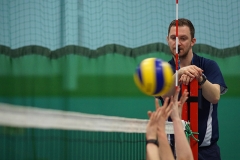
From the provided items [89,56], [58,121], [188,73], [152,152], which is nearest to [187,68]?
[188,73]

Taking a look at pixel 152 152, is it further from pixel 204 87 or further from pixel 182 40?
pixel 182 40

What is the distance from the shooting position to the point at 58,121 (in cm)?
254

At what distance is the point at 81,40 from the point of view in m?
5.47

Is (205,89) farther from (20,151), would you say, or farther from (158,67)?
(20,151)

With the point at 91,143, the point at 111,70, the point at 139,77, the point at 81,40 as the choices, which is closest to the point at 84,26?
the point at 81,40

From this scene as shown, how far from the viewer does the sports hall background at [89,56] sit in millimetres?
5242

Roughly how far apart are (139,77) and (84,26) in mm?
2544

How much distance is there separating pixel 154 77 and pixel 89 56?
2.60 meters

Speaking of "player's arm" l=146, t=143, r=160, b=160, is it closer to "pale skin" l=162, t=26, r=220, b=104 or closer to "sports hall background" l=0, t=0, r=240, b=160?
"pale skin" l=162, t=26, r=220, b=104

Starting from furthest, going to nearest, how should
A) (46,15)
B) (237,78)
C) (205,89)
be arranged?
(237,78) → (46,15) → (205,89)

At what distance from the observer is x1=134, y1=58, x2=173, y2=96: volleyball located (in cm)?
303

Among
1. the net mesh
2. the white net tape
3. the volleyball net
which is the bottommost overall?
the volleyball net

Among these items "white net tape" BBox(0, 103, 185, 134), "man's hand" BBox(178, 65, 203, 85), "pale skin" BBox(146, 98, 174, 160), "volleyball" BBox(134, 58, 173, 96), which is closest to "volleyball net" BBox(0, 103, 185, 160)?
"white net tape" BBox(0, 103, 185, 134)

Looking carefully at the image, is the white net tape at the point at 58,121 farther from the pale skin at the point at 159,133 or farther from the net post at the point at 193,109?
the pale skin at the point at 159,133
